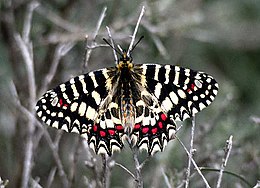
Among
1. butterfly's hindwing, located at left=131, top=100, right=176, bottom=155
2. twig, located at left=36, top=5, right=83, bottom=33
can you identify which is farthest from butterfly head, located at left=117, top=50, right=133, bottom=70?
twig, located at left=36, top=5, right=83, bottom=33

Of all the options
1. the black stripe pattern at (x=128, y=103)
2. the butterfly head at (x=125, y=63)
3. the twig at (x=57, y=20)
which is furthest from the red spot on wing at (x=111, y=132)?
the twig at (x=57, y=20)

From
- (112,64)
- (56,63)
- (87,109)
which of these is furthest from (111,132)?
(112,64)

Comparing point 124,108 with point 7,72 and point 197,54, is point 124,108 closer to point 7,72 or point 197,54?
point 7,72

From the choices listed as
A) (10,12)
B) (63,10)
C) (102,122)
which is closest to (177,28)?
(63,10)

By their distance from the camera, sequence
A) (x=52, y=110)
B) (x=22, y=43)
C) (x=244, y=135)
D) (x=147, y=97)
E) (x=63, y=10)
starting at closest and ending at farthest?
(x=52, y=110)
(x=147, y=97)
(x=22, y=43)
(x=244, y=135)
(x=63, y=10)

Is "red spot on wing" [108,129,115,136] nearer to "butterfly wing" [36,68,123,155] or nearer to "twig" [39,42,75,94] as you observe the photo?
"butterfly wing" [36,68,123,155]

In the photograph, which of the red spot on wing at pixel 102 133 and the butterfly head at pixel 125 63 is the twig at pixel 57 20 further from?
the red spot on wing at pixel 102 133
